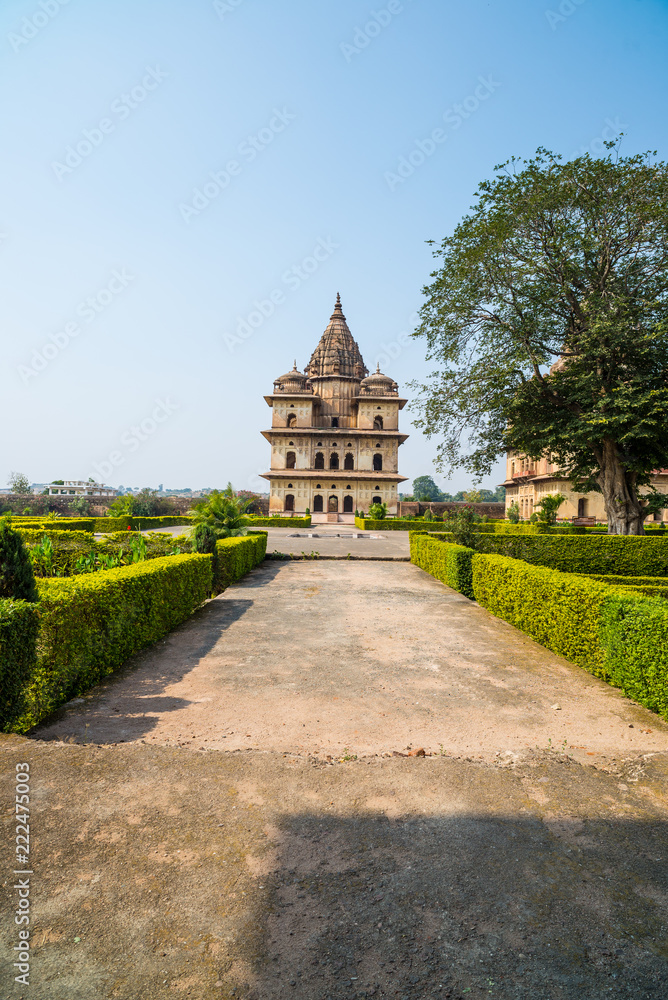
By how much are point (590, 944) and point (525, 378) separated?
18685 mm

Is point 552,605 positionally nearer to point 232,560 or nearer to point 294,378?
point 232,560

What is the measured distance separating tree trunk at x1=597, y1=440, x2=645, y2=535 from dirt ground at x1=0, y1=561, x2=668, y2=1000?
15469mm

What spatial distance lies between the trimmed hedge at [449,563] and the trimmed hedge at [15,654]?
867 cm

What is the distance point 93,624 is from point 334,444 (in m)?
43.6

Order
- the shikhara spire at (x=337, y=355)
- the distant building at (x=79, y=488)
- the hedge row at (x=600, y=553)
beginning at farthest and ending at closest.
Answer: the distant building at (x=79, y=488)
the shikhara spire at (x=337, y=355)
the hedge row at (x=600, y=553)

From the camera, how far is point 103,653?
5.42 metres

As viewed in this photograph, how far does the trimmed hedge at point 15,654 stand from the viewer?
12.5 ft

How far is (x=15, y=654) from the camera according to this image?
154 inches

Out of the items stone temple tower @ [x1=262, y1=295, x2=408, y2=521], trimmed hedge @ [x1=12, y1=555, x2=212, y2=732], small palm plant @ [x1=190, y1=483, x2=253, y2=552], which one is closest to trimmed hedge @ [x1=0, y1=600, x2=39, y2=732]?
trimmed hedge @ [x1=12, y1=555, x2=212, y2=732]

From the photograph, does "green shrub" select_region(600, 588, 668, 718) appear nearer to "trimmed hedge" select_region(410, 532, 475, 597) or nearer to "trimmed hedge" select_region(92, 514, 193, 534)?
"trimmed hedge" select_region(410, 532, 475, 597)

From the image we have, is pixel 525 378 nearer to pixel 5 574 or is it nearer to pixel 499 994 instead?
pixel 5 574

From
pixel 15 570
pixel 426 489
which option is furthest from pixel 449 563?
pixel 426 489

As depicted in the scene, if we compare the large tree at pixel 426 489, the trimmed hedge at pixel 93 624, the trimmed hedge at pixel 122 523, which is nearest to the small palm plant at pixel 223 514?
the trimmed hedge at pixel 93 624

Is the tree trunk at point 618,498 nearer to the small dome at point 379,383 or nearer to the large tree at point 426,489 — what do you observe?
the small dome at point 379,383
